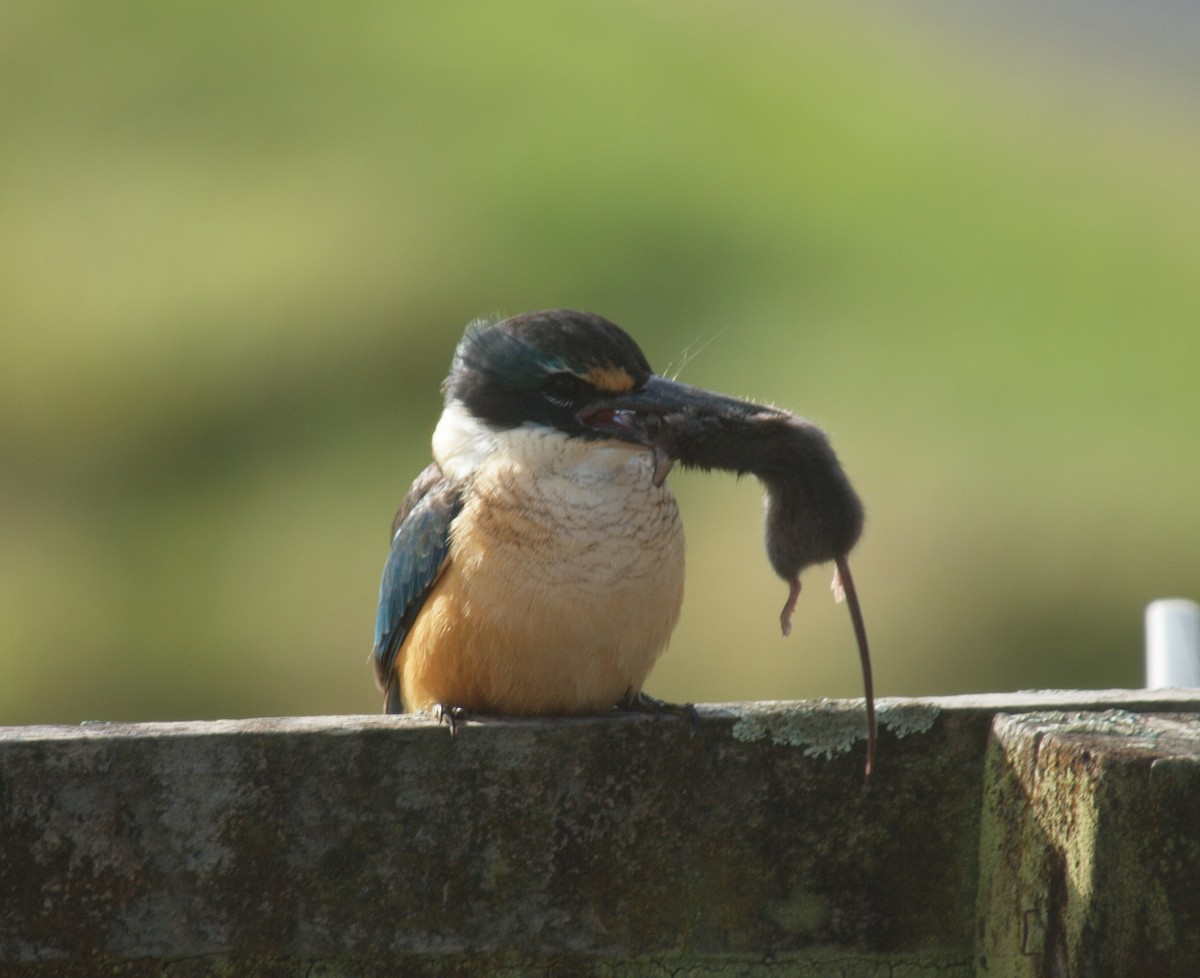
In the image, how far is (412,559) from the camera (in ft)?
10.5

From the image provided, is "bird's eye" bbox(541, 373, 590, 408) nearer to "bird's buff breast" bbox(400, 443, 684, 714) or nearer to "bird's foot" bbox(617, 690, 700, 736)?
"bird's buff breast" bbox(400, 443, 684, 714)

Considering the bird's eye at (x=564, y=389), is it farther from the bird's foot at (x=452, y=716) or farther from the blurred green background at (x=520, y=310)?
the blurred green background at (x=520, y=310)

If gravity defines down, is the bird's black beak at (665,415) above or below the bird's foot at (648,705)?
above

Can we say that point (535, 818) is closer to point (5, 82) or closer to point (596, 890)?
point (596, 890)

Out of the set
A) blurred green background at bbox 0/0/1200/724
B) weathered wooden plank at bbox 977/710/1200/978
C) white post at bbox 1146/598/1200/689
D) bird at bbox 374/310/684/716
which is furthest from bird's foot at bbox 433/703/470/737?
blurred green background at bbox 0/0/1200/724

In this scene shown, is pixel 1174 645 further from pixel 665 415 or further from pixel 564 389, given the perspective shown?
pixel 564 389

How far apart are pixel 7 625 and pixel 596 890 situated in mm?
7103

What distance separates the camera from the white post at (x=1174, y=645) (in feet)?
10.3

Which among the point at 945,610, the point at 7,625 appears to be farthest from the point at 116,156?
the point at 945,610

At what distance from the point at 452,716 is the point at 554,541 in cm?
52

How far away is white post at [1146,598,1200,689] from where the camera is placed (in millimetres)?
3125

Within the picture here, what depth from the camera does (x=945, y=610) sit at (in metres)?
7.86

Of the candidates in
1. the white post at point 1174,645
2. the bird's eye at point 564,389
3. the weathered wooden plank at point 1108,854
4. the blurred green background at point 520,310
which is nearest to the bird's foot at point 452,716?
the bird's eye at point 564,389

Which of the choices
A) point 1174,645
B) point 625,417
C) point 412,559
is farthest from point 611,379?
point 1174,645
